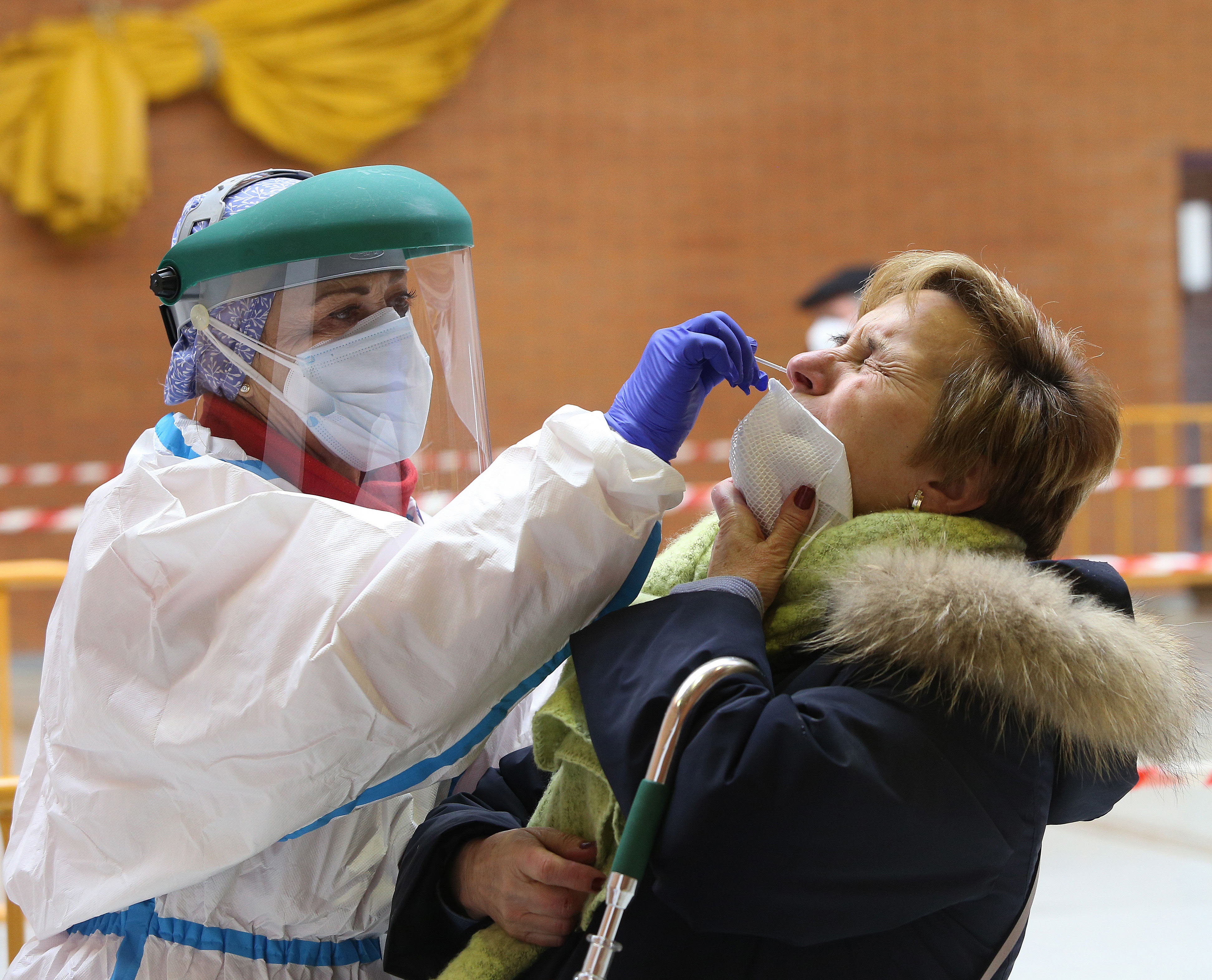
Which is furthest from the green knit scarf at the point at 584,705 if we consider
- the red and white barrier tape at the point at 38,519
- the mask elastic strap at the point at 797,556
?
the red and white barrier tape at the point at 38,519

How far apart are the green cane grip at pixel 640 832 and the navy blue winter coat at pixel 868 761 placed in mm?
26

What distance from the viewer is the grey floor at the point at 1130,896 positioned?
2.98 meters

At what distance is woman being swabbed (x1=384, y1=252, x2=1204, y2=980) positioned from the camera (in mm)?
1110

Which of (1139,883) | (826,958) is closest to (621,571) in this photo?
(826,958)

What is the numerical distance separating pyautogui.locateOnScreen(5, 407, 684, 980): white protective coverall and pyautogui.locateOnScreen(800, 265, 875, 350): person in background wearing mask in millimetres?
4885

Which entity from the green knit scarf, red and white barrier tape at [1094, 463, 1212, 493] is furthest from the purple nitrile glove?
red and white barrier tape at [1094, 463, 1212, 493]

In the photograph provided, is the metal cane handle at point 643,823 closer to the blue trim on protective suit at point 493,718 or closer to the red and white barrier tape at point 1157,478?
the blue trim on protective suit at point 493,718

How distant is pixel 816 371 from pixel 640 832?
749mm

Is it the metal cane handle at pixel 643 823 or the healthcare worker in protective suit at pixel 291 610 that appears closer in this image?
the metal cane handle at pixel 643 823

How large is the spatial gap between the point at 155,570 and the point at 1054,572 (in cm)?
101

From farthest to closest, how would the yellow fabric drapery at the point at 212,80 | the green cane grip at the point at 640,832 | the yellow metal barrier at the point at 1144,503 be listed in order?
the yellow metal barrier at the point at 1144,503
the yellow fabric drapery at the point at 212,80
the green cane grip at the point at 640,832

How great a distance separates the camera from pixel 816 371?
1.60 meters

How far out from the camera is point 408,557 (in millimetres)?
1254

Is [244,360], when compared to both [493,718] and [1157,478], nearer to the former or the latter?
[493,718]
